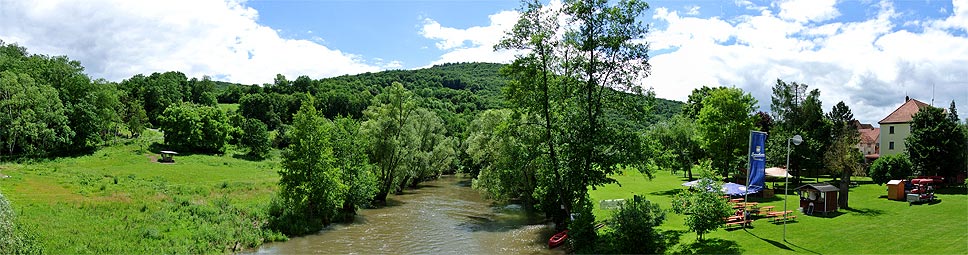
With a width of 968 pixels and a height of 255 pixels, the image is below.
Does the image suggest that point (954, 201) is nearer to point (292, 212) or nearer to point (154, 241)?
point (292, 212)

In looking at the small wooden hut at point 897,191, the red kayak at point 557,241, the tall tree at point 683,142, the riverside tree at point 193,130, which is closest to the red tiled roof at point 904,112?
the tall tree at point 683,142

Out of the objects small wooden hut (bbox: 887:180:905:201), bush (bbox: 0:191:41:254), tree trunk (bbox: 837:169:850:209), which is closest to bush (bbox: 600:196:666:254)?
tree trunk (bbox: 837:169:850:209)

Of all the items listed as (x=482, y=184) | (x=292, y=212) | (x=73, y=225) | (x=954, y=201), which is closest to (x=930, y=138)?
(x=954, y=201)

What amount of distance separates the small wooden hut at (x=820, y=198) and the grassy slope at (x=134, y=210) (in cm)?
2818

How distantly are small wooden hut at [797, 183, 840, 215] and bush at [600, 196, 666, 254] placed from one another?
10.2 meters

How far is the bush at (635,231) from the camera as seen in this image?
2114cm

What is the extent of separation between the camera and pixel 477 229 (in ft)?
108

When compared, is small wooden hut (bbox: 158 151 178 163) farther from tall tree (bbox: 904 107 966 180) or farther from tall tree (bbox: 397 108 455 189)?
tall tree (bbox: 904 107 966 180)

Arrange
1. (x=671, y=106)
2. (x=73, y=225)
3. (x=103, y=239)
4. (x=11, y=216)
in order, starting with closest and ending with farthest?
(x=11, y=216) → (x=103, y=239) → (x=73, y=225) → (x=671, y=106)

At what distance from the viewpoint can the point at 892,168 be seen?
36219 millimetres

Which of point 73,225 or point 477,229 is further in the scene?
point 477,229

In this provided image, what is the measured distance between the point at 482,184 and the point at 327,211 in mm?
11722

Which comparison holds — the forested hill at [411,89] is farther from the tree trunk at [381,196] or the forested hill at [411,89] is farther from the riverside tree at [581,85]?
the riverside tree at [581,85]

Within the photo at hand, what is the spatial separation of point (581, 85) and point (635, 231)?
311 inches
